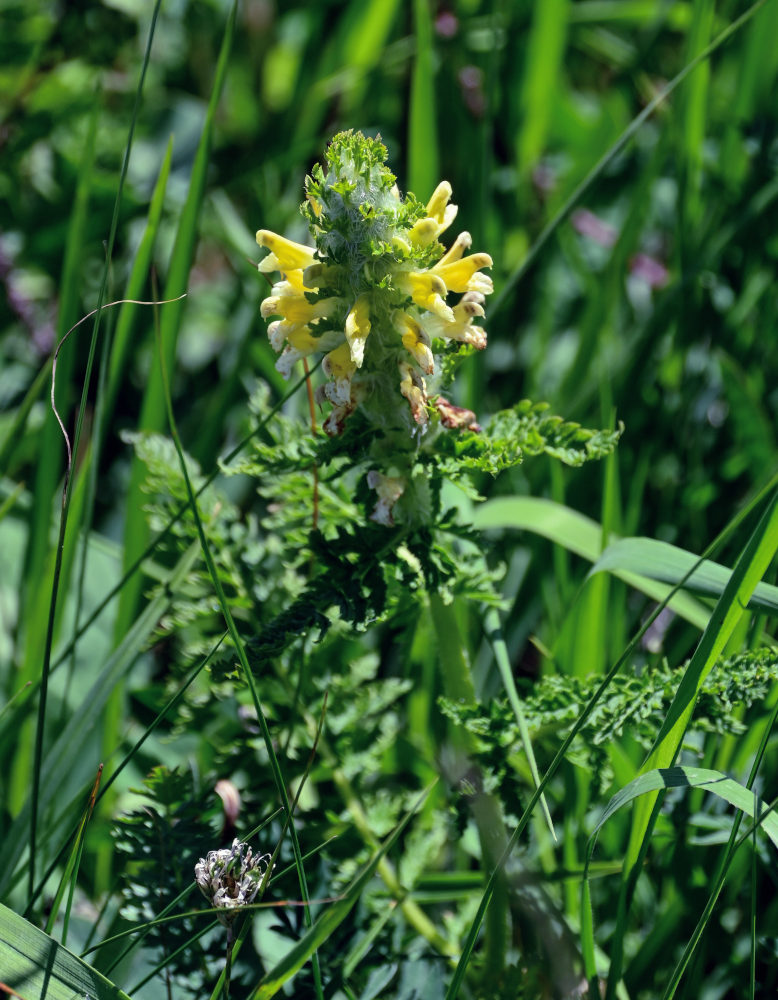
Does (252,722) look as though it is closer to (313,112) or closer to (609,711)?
(609,711)

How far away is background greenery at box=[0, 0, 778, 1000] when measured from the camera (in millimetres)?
1569

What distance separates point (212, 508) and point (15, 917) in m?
0.81

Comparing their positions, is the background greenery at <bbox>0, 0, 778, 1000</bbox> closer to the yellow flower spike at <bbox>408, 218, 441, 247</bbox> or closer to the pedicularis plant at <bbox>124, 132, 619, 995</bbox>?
the pedicularis plant at <bbox>124, 132, 619, 995</bbox>

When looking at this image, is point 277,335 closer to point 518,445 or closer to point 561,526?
point 518,445

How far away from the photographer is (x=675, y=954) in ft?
5.56

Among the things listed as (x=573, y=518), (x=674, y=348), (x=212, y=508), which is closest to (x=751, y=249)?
(x=674, y=348)

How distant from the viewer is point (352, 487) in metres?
2.17

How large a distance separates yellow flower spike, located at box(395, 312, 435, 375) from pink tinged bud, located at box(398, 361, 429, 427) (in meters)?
0.02

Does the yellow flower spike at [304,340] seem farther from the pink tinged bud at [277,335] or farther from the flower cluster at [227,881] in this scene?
the flower cluster at [227,881]

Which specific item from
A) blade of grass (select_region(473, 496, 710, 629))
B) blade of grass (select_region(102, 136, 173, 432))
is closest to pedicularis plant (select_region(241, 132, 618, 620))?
blade of grass (select_region(473, 496, 710, 629))

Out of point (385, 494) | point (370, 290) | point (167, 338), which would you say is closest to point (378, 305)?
point (370, 290)

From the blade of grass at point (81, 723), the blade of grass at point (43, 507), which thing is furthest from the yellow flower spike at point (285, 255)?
the blade of grass at point (43, 507)

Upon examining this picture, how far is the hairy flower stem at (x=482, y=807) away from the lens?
153 cm

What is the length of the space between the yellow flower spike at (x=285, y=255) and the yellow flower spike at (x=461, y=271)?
19 cm
